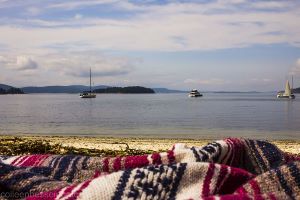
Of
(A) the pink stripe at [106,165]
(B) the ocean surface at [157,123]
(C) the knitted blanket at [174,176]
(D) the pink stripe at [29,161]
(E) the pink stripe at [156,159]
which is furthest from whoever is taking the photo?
(B) the ocean surface at [157,123]

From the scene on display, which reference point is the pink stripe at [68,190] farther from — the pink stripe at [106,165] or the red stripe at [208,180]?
the red stripe at [208,180]

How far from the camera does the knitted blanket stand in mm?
1617

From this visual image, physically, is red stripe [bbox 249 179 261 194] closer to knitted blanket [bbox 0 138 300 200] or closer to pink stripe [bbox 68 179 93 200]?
knitted blanket [bbox 0 138 300 200]

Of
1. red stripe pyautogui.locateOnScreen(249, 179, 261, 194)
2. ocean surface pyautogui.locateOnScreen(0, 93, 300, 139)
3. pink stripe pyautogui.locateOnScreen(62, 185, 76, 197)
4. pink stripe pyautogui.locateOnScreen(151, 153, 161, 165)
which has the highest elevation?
pink stripe pyautogui.locateOnScreen(151, 153, 161, 165)

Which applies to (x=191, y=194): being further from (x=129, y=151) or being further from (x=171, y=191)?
(x=129, y=151)

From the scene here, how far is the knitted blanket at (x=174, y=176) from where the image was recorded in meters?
1.62

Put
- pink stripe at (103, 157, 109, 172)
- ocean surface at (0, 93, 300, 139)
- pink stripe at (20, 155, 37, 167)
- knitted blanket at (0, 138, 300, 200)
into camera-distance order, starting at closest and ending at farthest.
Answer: knitted blanket at (0, 138, 300, 200) → pink stripe at (103, 157, 109, 172) → pink stripe at (20, 155, 37, 167) → ocean surface at (0, 93, 300, 139)

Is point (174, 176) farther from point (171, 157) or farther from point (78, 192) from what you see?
point (78, 192)

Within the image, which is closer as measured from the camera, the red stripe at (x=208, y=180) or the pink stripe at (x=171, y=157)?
the red stripe at (x=208, y=180)

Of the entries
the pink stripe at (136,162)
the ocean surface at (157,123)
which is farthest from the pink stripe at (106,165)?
the ocean surface at (157,123)

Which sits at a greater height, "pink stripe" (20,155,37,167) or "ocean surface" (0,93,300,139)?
"pink stripe" (20,155,37,167)

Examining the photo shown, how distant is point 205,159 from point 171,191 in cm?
31

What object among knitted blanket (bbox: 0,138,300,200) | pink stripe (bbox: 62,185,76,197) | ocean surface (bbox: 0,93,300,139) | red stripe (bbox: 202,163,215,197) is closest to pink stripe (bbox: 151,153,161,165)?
knitted blanket (bbox: 0,138,300,200)

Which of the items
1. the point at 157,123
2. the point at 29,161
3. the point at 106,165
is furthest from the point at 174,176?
the point at 157,123
